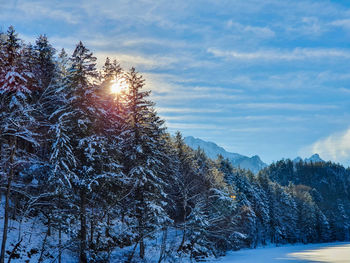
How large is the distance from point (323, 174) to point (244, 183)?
153580 millimetres

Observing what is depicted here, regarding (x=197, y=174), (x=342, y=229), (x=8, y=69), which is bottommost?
(x=342, y=229)

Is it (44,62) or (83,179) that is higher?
(44,62)

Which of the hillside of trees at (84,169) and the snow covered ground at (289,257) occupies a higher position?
the hillside of trees at (84,169)

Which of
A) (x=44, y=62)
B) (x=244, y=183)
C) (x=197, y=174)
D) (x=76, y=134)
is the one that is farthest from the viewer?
(x=244, y=183)

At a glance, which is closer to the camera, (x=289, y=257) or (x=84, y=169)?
(x=84, y=169)

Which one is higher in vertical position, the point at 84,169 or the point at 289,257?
the point at 84,169

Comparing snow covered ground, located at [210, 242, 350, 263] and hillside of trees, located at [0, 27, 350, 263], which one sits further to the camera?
snow covered ground, located at [210, 242, 350, 263]

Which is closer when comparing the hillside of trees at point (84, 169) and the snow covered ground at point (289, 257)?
the hillside of trees at point (84, 169)

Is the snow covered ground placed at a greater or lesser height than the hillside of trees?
lesser

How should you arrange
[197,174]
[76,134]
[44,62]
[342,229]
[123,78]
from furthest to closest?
[342,229] < [197,174] < [44,62] < [123,78] < [76,134]

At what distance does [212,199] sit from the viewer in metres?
35.8

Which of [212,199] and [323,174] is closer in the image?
[212,199]

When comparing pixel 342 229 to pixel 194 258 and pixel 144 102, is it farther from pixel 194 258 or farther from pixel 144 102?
pixel 144 102

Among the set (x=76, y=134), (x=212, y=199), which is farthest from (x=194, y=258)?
(x=76, y=134)
